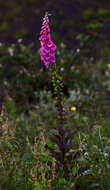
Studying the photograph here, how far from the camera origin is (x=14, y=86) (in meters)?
6.03

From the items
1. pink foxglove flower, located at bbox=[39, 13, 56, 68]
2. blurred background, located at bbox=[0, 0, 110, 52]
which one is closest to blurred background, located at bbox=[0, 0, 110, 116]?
blurred background, located at bbox=[0, 0, 110, 52]

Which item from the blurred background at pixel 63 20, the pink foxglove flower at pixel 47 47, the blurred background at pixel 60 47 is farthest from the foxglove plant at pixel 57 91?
the blurred background at pixel 63 20

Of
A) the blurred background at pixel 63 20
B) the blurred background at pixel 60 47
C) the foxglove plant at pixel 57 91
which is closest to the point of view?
the foxglove plant at pixel 57 91

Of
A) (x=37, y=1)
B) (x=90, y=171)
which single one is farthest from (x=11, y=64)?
(x=90, y=171)

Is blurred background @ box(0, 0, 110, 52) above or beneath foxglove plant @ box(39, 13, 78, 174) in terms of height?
above

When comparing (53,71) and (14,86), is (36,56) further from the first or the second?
(53,71)

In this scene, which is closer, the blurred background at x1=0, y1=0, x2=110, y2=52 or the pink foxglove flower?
the pink foxglove flower

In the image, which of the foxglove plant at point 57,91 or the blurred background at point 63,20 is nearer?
the foxglove plant at point 57,91

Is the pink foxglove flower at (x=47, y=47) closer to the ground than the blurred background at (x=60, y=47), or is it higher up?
closer to the ground

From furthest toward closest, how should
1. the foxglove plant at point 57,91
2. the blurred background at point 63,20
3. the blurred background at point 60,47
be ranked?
the blurred background at point 63,20
the blurred background at point 60,47
the foxglove plant at point 57,91

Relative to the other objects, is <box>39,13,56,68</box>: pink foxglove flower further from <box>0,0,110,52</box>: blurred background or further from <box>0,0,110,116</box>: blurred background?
<box>0,0,110,52</box>: blurred background

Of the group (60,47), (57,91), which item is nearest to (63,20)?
(60,47)

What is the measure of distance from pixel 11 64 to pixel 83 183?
5270 millimetres

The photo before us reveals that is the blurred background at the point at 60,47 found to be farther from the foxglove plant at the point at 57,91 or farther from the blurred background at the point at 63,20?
the foxglove plant at the point at 57,91
